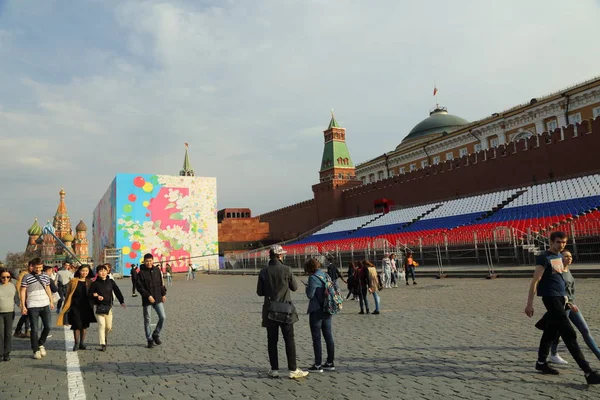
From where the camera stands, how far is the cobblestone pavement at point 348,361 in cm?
423

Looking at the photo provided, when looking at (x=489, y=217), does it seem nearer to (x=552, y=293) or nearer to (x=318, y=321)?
(x=552, y=293)

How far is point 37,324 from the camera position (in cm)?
684

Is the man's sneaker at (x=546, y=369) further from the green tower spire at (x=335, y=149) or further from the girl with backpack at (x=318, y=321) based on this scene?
the green tower spire at (x=335, y=149)

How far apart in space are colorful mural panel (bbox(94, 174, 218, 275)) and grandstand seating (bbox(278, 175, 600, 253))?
37.5 ft

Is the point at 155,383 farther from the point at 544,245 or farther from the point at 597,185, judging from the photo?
the point at 597,185

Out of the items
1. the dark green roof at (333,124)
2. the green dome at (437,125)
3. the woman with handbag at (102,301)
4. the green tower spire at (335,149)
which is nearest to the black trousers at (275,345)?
the woman with handbag at (102,301)

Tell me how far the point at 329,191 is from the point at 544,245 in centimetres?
3047

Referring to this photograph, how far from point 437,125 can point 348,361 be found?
1998 inches

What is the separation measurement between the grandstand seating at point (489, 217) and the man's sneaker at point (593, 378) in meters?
14.4

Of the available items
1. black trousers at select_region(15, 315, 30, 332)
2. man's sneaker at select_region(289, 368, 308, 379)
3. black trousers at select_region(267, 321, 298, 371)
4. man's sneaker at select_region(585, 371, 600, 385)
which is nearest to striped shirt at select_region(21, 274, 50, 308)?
black trousers at select_region(15, 315, 30, 332)

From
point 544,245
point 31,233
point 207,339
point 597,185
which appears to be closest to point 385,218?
point 597,185

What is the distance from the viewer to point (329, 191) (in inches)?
1841

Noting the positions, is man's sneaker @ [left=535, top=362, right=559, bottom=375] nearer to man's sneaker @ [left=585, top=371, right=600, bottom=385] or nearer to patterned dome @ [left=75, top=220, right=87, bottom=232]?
man's sneaker @ [left=585, top=371, right=600, bottom=385]

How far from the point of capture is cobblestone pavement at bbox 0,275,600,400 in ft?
13.9
